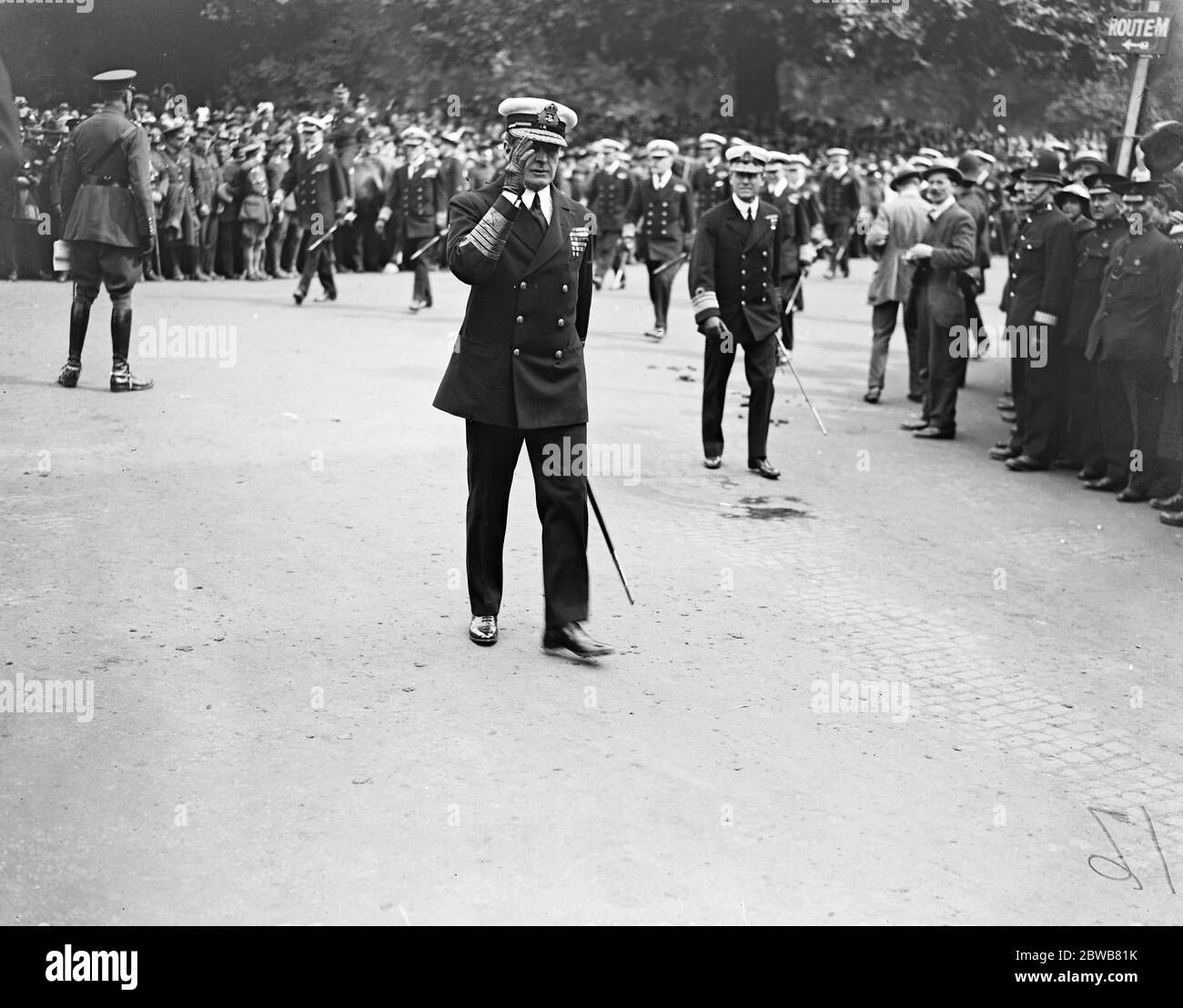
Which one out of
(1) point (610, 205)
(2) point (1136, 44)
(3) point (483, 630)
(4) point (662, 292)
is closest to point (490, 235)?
(3) point (483, 630)

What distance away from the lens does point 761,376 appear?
437 inches

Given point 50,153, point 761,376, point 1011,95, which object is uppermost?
point 1011,95

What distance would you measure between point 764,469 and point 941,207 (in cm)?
329

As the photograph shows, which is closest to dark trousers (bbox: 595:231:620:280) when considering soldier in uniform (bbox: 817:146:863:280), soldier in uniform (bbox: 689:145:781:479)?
soldier in uniform (bbox: 817:146:863:280)

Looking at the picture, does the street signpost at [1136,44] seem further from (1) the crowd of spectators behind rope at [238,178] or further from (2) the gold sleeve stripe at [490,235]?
(1) the crowd of spectators behind rope at [238,178]

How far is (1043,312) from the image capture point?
39.0 feet

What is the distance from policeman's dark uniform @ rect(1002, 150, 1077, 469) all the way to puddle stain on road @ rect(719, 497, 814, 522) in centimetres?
266

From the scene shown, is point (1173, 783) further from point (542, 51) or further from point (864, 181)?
point (542, 51)

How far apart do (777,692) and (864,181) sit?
26.6 metres

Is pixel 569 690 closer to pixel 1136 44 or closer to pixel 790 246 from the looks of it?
pixel 1136 44

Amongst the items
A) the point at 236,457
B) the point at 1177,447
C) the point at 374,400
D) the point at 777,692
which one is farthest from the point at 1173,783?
the point at 374,400

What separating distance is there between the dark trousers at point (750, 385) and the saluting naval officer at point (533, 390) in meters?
4.27

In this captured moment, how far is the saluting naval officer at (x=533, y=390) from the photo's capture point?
6691mm

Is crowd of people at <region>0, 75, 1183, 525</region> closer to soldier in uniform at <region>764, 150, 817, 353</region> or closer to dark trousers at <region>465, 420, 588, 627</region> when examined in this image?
soldier in uniform at <region>764, 150, 817, 353</region>
